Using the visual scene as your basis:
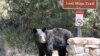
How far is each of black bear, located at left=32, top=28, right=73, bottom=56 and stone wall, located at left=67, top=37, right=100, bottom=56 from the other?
1.42 m

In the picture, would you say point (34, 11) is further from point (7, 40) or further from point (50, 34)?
point (50, 34)

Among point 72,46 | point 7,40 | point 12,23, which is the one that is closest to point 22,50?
point 7,40

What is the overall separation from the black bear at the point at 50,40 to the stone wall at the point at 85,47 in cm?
142

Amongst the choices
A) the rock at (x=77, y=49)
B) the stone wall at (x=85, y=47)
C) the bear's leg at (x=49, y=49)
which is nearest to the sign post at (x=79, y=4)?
the stone wall at (x=85, y=47)

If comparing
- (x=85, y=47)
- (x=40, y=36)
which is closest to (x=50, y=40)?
(x=40, y=36)

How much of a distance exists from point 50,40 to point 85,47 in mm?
1652

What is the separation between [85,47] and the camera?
942cm

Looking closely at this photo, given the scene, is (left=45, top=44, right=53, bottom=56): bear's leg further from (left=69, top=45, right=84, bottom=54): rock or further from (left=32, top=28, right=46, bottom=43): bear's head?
(left=69, top=45, right=84, bottom=54): rock

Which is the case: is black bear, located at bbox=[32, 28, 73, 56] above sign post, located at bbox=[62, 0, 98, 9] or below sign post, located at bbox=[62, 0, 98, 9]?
below

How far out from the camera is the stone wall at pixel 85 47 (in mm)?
9398

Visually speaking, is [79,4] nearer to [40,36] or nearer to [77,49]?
[77,49]

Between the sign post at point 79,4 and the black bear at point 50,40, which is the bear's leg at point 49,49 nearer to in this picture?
the black bear at point 50,40

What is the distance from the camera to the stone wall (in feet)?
30.8

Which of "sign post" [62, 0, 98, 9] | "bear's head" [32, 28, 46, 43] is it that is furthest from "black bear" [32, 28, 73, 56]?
"sign post" [62, 0, 98, 9]
